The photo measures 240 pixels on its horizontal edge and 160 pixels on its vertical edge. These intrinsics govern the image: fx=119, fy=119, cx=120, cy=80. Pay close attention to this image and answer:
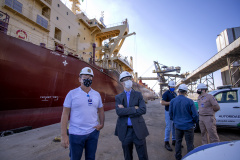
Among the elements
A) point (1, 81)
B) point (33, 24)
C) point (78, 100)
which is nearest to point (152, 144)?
point (78, 100)

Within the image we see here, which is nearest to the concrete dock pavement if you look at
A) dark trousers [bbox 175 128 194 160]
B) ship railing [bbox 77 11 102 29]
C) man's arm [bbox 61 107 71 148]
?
dark trousers [bbox 175 128 194 160]

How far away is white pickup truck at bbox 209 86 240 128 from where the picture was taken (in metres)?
4.05

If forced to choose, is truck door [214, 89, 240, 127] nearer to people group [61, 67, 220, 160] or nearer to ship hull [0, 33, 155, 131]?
people group [61, 67, 220, 160]

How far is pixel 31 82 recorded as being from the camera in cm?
555

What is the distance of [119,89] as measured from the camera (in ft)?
44.4

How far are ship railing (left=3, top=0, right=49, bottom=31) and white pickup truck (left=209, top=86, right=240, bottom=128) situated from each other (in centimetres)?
1064

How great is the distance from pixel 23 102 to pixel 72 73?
2926mm

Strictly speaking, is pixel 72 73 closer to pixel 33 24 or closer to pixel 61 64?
pixel 61 64

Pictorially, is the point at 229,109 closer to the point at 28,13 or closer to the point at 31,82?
the point at 31,82

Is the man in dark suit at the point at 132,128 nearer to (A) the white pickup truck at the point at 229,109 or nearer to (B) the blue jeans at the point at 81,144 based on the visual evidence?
(B) the blue jeans at the point at 81,144

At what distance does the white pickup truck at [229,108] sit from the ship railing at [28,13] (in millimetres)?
10638

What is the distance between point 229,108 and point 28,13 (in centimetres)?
1165

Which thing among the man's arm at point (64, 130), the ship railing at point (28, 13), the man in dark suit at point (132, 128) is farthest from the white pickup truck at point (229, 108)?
the ship railing at point (28, 13)

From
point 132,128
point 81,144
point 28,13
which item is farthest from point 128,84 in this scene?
point 28,13
